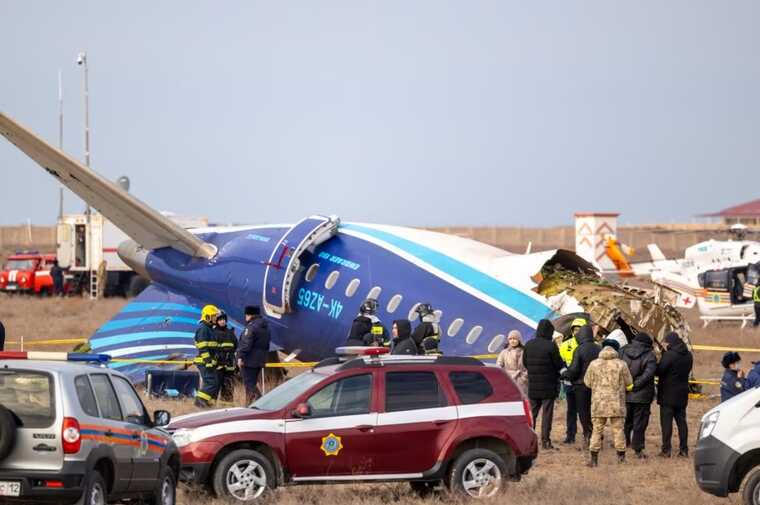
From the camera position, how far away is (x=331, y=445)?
14.6 meters

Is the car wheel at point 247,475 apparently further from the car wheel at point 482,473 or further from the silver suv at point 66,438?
the car wheel at point 482,473

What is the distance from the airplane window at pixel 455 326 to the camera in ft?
74.4

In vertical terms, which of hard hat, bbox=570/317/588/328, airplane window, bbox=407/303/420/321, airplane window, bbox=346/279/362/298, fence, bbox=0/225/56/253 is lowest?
hard hat, bbox=570/317/588/328

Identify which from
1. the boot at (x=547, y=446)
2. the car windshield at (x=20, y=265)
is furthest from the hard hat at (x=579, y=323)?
the car windshield at (x=20, y=265)

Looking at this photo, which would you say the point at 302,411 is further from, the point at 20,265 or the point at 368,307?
the point at 20,265

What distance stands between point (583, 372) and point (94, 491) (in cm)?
928

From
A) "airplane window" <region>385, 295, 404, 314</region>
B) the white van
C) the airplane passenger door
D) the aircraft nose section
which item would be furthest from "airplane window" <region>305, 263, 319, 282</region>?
the white van

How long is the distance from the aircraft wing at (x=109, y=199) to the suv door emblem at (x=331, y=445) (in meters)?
11.8

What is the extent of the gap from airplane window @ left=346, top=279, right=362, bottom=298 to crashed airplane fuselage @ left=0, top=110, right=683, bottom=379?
0.08 feet

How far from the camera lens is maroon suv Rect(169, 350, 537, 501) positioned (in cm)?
1459

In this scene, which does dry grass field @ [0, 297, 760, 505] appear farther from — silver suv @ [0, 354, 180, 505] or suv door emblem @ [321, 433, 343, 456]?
silver suv @ [0, 354, 180, 505]

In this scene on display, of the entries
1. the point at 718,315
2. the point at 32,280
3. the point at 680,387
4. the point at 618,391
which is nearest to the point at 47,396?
the point at 618,391

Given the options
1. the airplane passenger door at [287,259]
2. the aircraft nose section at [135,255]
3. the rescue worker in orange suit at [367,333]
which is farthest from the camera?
the aircraft nose section at [135,255]

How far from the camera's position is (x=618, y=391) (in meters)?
Result: 17.8
